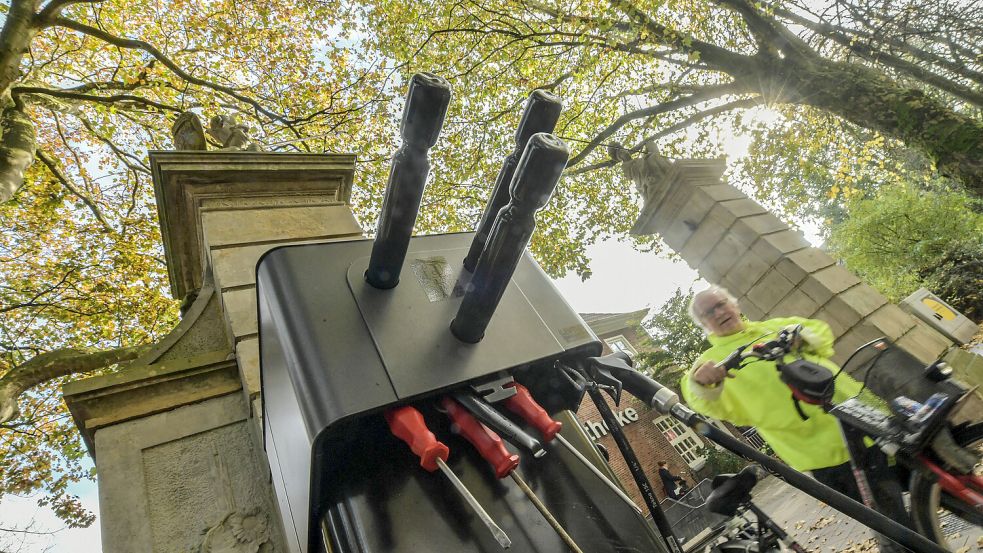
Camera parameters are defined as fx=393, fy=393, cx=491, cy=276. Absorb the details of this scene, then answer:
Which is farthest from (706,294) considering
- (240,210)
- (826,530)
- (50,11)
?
(50,11)

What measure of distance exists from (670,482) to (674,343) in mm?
5696

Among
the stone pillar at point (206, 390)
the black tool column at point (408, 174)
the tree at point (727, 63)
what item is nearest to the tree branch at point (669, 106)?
the tree at point (727, 63)

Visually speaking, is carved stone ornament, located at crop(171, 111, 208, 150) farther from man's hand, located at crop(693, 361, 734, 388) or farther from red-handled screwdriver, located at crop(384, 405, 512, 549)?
man's hand, located at crop(693, 361, 734, 388)

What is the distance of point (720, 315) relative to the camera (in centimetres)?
324

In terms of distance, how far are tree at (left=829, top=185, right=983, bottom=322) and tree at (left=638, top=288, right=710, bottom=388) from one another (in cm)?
800

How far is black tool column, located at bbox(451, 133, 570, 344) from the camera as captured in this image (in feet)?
2.64

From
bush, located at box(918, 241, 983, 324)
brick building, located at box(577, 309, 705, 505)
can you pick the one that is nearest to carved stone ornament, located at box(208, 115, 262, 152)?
brick building, located at box(577, 309, 705, 505)

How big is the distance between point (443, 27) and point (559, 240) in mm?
5337

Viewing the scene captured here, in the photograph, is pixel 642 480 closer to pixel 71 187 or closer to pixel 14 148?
pixel 14 148

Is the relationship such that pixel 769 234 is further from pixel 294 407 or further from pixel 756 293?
pixel 294 407

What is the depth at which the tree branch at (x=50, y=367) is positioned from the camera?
3.45 metres

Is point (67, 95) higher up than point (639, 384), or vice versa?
point (67, 95)

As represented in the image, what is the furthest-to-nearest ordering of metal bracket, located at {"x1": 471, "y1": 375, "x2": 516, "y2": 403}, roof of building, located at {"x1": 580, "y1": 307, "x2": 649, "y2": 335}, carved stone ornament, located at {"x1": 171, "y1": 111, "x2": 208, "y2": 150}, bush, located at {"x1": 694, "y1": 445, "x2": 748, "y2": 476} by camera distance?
roof of building, located at {"x1": 580, "y1": 307, "x2": 649, "y2": 335}, bush, located at {"x1": 694, "y1": 445, "x2": 748, "y2": 476}, carved stone ornament, located at {"x1": 171, "y1": 111, "x2": 208, "y2": 150}, metal bracket, located at {"x1": 471, "y1": 375, "x2": 516, "y2": 403}

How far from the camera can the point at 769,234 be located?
449 centimetres
